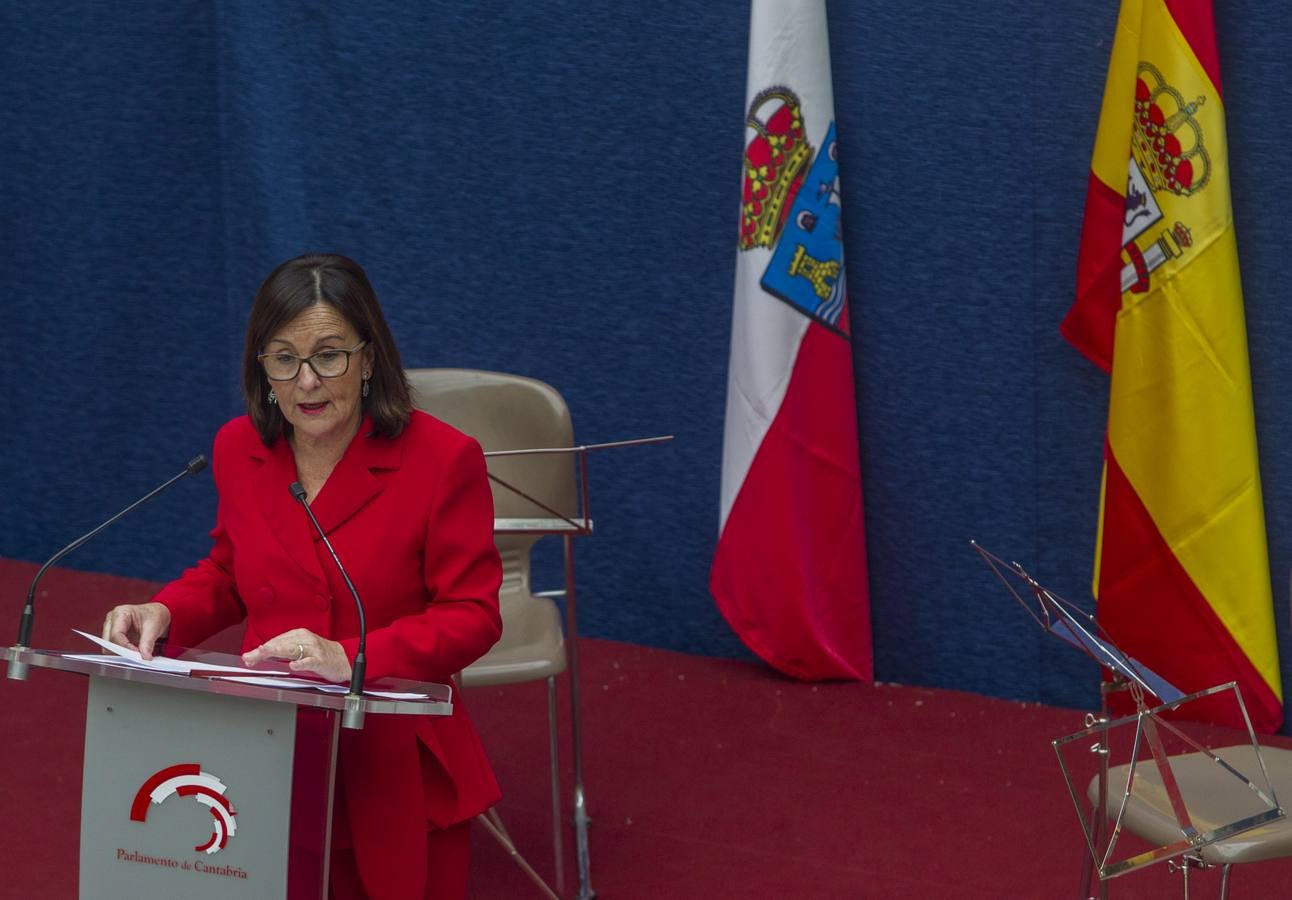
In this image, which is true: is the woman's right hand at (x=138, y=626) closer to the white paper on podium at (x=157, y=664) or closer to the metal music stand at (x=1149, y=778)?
the white paper on podium at (x=157, y=664)

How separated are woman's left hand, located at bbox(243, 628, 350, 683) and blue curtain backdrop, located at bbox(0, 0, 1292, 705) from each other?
2765mm

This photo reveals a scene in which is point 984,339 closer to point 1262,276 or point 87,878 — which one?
point 1262,276

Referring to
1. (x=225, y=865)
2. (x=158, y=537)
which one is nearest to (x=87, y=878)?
(x=225, y=865)

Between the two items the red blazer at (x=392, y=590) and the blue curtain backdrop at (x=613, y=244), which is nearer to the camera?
the red blazer at (x=392, y=590)

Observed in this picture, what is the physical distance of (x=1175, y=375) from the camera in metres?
3.79

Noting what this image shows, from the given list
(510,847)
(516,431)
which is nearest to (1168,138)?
(516,431)

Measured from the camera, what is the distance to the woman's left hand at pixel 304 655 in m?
1.82

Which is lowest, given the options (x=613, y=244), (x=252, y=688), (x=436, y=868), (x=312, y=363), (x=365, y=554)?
(x=436, y=868)

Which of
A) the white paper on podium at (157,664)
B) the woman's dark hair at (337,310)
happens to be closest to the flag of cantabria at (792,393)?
the woman's dark hair at (337,310)

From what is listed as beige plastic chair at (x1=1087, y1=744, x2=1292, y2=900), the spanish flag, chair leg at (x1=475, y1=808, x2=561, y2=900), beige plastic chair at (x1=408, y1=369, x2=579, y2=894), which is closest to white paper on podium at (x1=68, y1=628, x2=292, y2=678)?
chair leg at (x1=475, y1=808, x2=561, y2=900)

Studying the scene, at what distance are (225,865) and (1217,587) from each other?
2.70m

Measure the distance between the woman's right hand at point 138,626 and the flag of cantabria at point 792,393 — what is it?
2.47m

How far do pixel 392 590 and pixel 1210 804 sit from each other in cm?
129

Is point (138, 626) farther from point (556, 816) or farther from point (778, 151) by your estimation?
point (778, 151)
